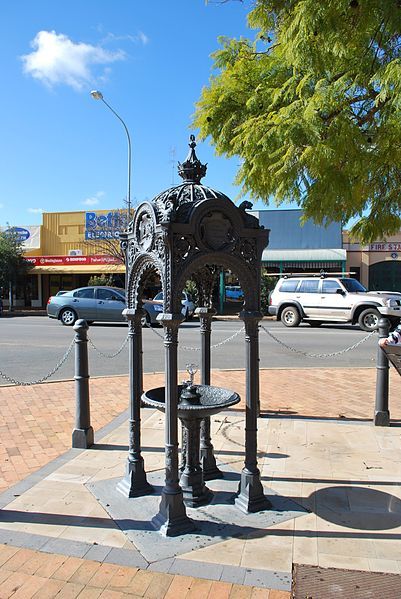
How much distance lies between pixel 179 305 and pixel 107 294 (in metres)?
15.2

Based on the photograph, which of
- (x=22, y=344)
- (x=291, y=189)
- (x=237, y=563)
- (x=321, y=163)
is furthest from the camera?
(x=22, y=344)

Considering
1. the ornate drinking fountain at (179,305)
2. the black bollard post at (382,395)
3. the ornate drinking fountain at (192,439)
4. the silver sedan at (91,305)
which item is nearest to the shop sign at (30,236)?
the silver sedan at (91,305)

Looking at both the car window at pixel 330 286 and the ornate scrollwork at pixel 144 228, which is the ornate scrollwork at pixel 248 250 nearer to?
the ornate scrollwork at pixel 144 228

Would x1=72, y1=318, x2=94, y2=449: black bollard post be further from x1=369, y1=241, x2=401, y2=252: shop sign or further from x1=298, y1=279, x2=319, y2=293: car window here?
x1=369, y1=241, x2=401, y2=252: shop sign

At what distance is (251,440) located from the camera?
4141mm

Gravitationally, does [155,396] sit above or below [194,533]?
above

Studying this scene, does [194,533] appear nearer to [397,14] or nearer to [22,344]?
[397,14]

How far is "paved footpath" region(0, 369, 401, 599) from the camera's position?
9.80 ft

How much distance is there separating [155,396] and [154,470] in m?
0.89

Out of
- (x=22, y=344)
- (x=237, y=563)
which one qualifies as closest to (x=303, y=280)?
(x=22, y=344)

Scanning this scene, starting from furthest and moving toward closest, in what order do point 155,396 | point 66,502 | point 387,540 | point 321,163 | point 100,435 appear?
point 321,163 → point 100,435 → point 155,396 → point 66,502 → point 387,540

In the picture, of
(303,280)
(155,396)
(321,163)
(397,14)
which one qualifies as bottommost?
(155,396)

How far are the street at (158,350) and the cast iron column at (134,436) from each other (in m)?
3.48

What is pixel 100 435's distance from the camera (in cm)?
594
